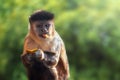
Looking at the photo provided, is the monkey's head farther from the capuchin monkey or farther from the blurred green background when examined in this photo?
the blurred green background

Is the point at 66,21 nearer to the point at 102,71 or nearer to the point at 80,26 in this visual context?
the point at 80,26

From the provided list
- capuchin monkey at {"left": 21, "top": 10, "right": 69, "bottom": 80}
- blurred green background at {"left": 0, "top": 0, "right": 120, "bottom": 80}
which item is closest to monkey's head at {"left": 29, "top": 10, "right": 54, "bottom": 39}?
capuchin monkey at {"left": 21, "top": 10, "right": 69, "bottom": 80}

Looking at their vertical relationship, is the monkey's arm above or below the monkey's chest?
below

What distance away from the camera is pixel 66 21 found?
4340 mm

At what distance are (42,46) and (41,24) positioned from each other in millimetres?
81

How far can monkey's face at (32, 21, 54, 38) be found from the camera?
1.94m

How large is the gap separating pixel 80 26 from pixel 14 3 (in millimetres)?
611

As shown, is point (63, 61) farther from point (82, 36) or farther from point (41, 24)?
point (82, 36)

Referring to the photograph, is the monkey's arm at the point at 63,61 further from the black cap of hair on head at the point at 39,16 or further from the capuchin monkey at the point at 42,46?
the black cap of hair on head at the point at 39,16

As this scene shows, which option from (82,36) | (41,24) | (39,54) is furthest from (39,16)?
(82,36)

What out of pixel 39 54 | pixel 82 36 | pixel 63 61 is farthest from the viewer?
pixel 82 36

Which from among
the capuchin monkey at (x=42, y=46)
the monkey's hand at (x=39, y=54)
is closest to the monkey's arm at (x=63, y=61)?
the capuchin monkey at (x=42, y=46)

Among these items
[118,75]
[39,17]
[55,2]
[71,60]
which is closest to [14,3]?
[55,2]

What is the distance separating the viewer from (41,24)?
1.96 metres
